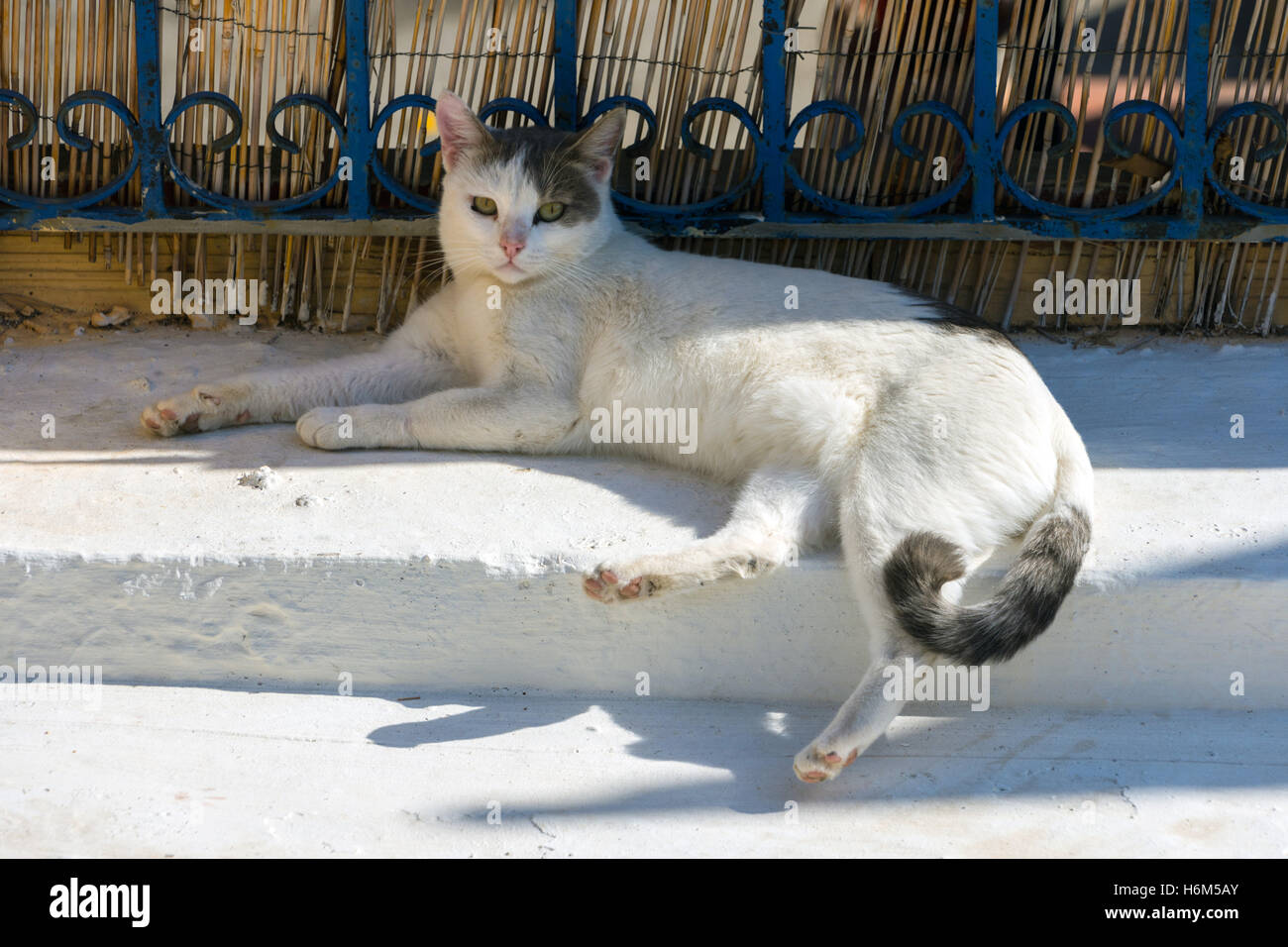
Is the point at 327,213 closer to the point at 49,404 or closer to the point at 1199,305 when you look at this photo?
the point at 49,404

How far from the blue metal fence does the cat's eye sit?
61 cm

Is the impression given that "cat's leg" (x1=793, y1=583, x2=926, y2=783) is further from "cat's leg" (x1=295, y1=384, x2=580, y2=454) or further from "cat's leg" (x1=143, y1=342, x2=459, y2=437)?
"cat's leg" (x1=143, y1=342, x2=459, y2=437)

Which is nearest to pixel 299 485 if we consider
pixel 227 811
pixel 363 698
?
pixel 363 698

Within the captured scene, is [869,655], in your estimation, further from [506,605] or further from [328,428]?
[328,428]

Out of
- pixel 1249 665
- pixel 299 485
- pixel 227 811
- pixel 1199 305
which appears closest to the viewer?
pixel 227 811

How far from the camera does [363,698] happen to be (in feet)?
9.84

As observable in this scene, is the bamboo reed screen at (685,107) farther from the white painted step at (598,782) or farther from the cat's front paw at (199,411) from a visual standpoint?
the white painted step at (598,782)

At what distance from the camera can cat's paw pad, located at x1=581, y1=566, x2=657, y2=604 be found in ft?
9.28

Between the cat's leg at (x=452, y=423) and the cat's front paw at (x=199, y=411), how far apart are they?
0.28 m

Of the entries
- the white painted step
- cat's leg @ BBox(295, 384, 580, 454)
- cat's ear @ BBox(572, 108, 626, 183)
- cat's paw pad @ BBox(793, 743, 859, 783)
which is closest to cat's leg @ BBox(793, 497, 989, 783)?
cat's paw pad @ BBox(793, 743, 859, 783)

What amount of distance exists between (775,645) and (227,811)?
1.30 m

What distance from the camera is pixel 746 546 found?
A: 2.94m

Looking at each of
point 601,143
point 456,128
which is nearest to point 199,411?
point 456,128

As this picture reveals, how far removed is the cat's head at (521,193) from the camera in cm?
361
